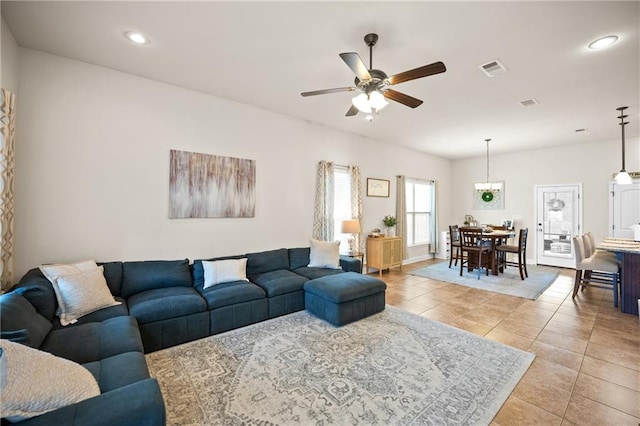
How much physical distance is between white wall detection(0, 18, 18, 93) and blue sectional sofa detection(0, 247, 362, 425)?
1767 mm

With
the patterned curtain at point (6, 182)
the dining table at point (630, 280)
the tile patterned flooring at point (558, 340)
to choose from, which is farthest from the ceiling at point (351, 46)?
the tile patterned flooring at point (558, 340)

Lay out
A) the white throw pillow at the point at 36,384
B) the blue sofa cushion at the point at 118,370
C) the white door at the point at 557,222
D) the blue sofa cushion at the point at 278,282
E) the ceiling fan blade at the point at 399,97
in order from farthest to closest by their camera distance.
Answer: the white door at the point at 557,222, the blue sofa cushion at the point at 278,282, the ceiling fan blade at the point at 399,97, the blue sofa cushion at the point at 118,370, the white throw pillow at the point at 36,384

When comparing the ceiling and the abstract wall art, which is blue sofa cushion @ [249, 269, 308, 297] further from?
the ceiling

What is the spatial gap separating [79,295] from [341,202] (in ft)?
13.8

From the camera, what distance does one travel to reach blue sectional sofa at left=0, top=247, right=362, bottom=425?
1287 mm

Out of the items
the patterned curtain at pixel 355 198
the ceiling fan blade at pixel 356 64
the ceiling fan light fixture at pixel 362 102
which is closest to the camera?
the ceiling fan blade at pixel 356 64

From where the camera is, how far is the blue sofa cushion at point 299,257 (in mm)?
4320

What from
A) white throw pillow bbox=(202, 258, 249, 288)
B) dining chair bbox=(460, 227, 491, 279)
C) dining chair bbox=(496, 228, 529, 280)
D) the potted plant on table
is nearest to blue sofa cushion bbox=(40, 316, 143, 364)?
white throw pillow bbox=(202, 258, 249, 288)

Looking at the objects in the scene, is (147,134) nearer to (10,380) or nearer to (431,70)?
(10,380)

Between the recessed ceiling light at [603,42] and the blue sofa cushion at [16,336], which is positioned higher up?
the recessed ceiling light at [603,42]

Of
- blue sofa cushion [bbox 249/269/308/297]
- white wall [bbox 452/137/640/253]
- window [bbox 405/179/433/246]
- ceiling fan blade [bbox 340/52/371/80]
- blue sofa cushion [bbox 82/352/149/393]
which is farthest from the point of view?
window [bbox 405/179/433/246]

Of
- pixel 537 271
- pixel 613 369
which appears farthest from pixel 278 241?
pixel 537 271

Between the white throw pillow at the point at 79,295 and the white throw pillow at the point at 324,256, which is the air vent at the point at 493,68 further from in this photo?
the white throw pillow at the point at 79,295

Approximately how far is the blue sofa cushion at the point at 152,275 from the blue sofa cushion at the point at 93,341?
2.52ft
